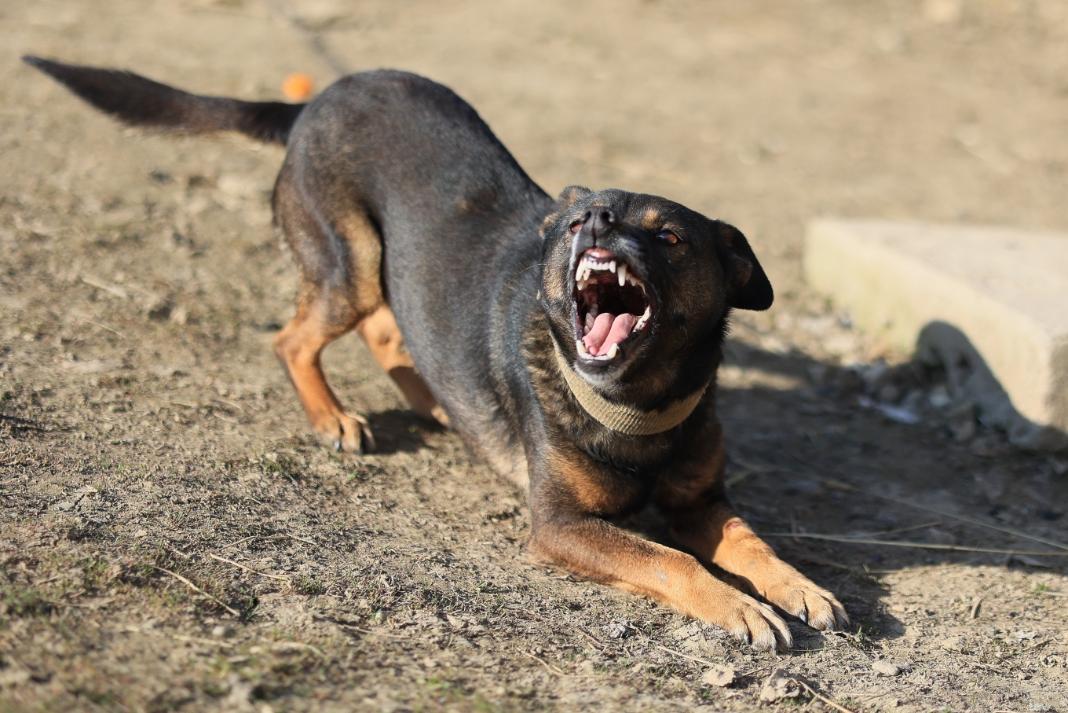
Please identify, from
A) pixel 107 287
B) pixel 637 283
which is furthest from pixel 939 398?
pixel 107 287

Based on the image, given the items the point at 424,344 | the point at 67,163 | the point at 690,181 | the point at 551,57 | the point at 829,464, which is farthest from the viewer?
the point at 551,57

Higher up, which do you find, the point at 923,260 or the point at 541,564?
the point at 923,260

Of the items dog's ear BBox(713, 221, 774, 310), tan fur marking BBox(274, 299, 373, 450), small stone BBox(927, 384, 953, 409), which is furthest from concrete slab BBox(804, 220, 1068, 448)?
tan fur marking BBox(274, 299, 373, 450)

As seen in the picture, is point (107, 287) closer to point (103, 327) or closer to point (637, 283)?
point (103, 327)

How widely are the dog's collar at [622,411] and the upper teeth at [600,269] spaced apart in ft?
1.36

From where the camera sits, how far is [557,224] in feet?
15.3

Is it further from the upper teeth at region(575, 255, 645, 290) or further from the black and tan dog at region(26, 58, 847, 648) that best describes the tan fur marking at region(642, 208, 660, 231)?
the upper teeth at region(575, 255, 645, 290)

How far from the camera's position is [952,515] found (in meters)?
5.56

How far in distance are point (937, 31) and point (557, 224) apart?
365 inches

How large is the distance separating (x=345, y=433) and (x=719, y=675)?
2.07 meters

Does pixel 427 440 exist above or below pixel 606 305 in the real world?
below

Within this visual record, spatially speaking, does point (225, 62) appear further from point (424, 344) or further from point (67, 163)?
point (424, 344)

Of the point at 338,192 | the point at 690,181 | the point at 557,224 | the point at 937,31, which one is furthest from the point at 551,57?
the point at 557,224

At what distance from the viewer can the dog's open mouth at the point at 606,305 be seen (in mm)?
4125
